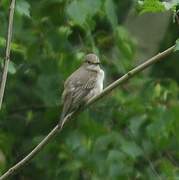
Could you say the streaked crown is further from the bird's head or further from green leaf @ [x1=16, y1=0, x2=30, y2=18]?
green leaf @ [x1=16, y1=0, x2=30, y2=18]

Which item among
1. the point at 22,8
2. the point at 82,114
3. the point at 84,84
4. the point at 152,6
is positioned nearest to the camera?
the point at 152,6

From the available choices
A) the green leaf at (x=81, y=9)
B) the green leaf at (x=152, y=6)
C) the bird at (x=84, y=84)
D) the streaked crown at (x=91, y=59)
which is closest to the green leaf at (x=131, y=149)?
the bird at (x=84, y=84)

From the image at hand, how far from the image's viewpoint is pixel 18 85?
841 cm

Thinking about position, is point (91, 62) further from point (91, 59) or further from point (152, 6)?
point (152, 6)

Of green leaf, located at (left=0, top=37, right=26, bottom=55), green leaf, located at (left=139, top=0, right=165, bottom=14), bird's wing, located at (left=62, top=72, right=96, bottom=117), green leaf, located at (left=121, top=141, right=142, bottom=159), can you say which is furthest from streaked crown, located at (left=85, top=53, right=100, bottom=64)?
green leaf, located at (left=139, top=0, right=165, bottom=14)

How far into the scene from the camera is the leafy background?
7672mm

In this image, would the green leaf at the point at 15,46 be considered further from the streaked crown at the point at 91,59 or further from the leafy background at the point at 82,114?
the streaked crown at the point at 91,59

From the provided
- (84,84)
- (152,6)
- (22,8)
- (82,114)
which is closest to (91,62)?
(84,84)

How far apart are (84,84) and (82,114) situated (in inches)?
33.6

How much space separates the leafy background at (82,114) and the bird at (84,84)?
0.34m

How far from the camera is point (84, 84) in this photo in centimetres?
710

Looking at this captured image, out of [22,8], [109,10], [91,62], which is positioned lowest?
[91,62]

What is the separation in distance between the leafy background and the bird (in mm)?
343

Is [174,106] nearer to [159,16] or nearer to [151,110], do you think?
[151,110]
